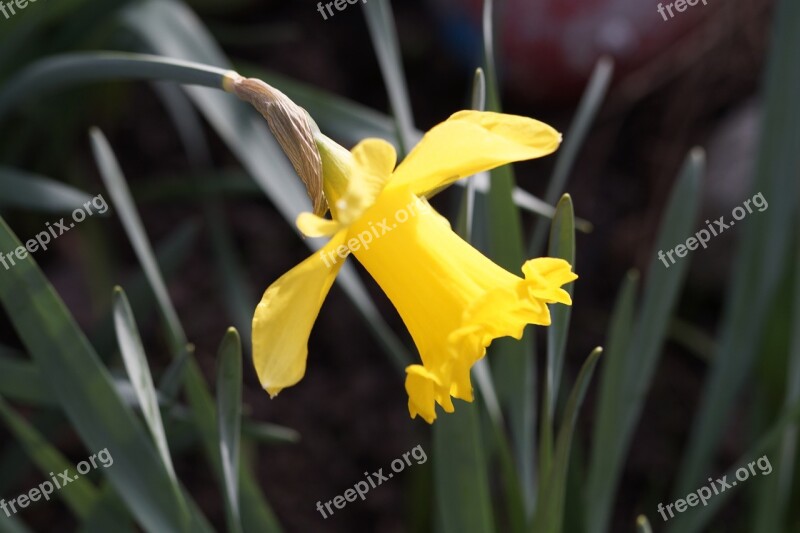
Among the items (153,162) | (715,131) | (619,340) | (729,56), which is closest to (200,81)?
(619,340)

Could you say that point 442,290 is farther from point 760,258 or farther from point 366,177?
point 760,258

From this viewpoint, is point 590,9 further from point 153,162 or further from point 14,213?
point 14,213

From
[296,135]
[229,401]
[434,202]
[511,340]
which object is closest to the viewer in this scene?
[296,135]

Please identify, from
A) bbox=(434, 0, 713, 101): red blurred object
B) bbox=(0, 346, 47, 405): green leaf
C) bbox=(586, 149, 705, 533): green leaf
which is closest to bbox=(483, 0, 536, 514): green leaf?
bbox=(586, 149, 705, 533): green leaf

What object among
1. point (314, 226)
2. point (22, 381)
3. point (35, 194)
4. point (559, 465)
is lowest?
point (559, 465)

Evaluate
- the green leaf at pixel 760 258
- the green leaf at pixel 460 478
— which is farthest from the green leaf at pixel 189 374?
the green leaf at pixel 760 258

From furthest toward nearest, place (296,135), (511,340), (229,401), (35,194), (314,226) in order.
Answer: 1. (35,194)
2. (511,340)
3. (229,401)
4. (296,135)
5. (314,226)

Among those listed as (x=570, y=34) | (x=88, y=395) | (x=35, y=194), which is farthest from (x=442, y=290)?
(x=570, y=34)

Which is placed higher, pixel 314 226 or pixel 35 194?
pixel 35 194
